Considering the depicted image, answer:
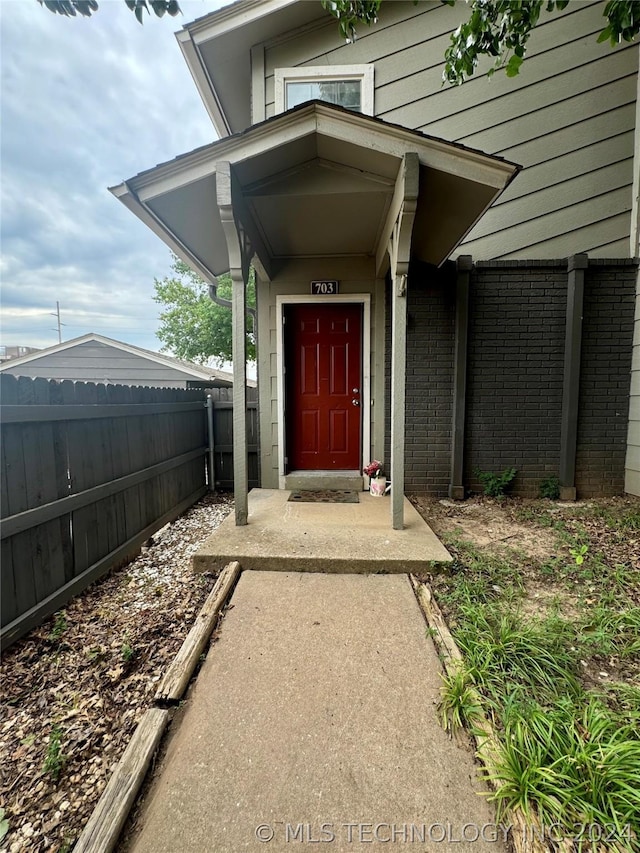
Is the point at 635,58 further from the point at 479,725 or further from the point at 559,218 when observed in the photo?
the point at 479,725

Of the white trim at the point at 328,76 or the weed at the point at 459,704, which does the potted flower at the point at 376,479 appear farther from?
the white trim at the point at 328,76

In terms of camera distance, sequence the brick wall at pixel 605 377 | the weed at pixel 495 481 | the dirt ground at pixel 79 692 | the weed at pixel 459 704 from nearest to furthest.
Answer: the dirt ground at pixel 79 692, the weed at pixel 459 704, the brick wall at pixel 605 377, the weed at pixel 495 481

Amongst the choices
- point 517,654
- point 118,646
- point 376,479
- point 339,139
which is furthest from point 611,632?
point 339,139

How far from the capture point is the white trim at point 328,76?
13.7 feet

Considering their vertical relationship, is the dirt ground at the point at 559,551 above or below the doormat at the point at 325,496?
below

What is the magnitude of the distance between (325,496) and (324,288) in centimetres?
244

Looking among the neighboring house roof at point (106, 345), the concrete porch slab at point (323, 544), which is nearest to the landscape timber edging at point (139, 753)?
the concrete porch slab at point (323, 544)

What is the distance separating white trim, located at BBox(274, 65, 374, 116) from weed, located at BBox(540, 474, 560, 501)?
15.5 feet

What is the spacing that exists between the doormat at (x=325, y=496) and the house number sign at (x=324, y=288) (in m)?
2.35

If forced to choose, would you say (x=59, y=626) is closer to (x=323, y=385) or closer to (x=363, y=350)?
(x=323, y=385)

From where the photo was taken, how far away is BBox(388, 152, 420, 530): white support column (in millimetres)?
2598

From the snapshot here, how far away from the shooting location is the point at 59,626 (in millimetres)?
2234

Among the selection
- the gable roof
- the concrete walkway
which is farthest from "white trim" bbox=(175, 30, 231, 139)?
the concrete walkway

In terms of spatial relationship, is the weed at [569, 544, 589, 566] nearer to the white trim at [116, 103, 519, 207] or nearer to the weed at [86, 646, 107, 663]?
the white trim at [116, 103, 519, 207]
